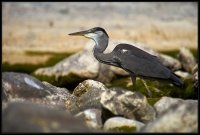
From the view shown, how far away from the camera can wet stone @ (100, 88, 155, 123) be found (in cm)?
1354

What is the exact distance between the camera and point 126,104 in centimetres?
1355

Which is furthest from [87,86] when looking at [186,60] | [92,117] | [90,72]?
[186,60]

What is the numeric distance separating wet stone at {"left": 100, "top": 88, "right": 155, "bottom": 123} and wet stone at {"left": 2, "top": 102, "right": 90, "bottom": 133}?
2063 millimetres

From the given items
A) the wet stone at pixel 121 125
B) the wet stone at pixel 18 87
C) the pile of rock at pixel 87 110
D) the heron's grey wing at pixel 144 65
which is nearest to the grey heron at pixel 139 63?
the heron's grey wing at pixel 144 65

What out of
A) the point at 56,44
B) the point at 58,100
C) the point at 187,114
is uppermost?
the point at 187,114

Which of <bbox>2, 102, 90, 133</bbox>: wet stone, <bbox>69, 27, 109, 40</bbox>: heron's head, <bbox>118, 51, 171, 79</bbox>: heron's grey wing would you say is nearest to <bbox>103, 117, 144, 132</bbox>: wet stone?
<bbox>2, 102, 90, 133</bbox>: wet stone

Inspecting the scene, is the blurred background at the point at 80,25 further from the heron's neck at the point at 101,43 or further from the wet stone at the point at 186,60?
the heron's neck at the point at 101,43

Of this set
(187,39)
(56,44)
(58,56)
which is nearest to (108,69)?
(58,56)

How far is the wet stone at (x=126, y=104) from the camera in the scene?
44.4ft

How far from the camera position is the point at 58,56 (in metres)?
34.8

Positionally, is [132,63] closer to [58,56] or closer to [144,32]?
[58,56]

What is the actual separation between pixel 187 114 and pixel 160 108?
194cm

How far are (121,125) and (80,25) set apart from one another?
26.7m

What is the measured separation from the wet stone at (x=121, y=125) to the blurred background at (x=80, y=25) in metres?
20.6
